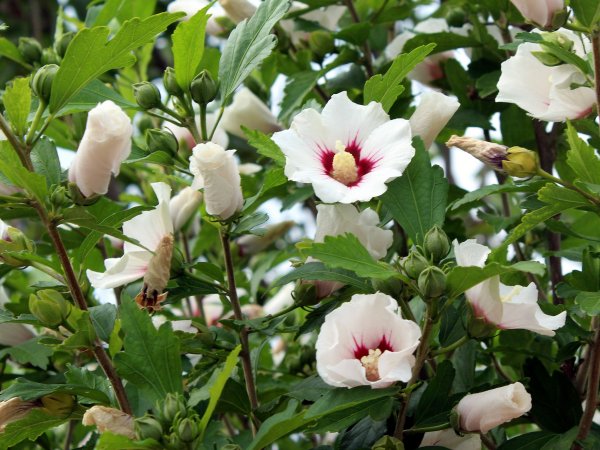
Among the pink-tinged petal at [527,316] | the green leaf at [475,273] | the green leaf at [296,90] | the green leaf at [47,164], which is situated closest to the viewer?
the green leaf at [475,273]

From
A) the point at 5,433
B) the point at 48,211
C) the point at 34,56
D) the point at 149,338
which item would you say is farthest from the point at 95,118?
the point at 34,56

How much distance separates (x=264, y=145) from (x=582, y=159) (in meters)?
0.34

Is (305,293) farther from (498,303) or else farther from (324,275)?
(498,303)

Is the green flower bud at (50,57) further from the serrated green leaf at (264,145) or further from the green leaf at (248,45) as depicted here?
the serrated green leaf at (264,145)

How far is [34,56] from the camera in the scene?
1.54m

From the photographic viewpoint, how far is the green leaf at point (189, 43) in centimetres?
112

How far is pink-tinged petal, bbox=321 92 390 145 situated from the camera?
106cm

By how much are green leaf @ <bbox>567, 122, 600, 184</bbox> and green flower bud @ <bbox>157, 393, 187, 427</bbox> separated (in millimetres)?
472

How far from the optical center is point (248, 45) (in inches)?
46.2

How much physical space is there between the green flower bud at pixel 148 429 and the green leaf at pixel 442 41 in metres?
0.78

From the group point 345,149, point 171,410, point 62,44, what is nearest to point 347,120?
point 345,149

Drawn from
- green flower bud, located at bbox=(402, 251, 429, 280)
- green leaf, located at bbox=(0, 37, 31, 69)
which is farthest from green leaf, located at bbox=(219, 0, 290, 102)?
green leaf, located at bbox=(0, 37, 31, 69)

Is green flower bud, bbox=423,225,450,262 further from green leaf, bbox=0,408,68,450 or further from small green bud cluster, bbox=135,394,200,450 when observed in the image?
green leaf, bbox=0,408,68,450

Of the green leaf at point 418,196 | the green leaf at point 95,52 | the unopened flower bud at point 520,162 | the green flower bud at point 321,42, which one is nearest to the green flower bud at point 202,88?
the green leaf at point 95,52
